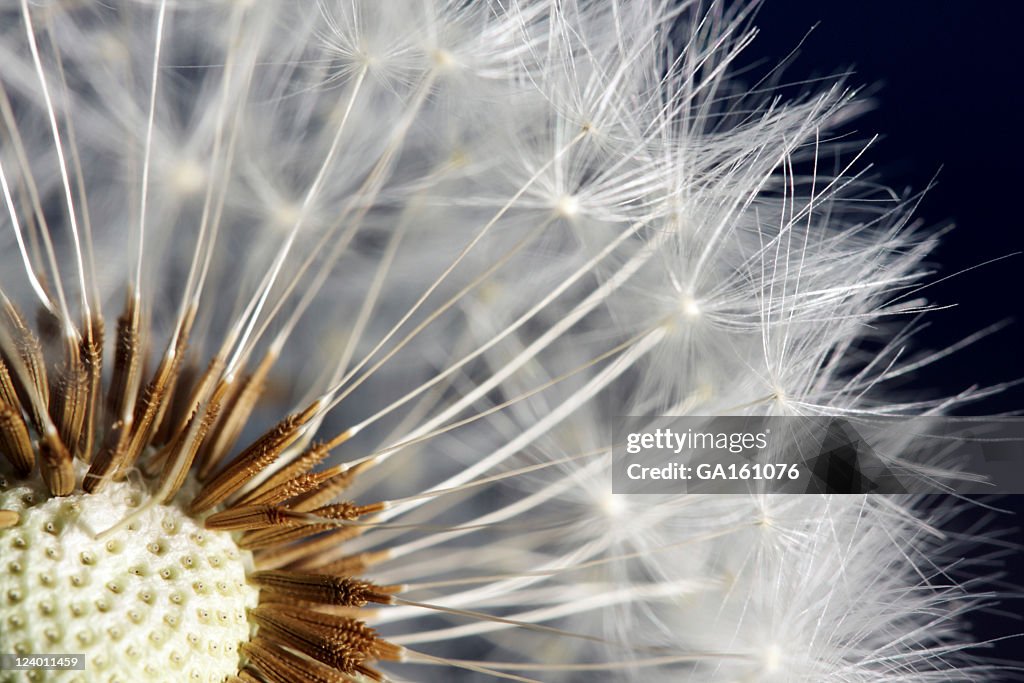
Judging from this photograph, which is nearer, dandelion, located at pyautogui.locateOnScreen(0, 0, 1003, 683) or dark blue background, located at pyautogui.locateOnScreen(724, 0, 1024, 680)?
dandelion, located at pyautogui.locateOnScreen(0, 0, 1003, 683)

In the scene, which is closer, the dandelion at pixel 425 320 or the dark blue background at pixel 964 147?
the dandelion at pixel 425 320

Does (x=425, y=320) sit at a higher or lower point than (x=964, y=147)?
lower

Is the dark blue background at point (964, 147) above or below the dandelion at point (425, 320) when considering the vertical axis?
above

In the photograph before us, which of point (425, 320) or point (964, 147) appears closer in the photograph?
point (425, 320)

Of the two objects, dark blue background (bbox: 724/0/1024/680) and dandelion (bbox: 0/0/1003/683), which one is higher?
dark blue background (bbox: 724/0/1024/680)

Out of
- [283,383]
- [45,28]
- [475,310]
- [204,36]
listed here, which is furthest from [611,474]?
[45,28]
